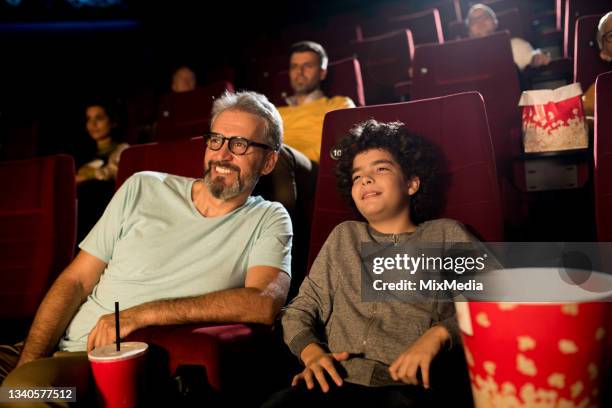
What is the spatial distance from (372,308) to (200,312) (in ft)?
0.92

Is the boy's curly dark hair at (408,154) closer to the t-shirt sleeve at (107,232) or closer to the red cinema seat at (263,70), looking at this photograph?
the t-shirt sleeve at (107,232)

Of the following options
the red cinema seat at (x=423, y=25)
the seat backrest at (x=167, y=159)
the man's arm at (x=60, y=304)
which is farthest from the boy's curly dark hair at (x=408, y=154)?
the red cinema seat at (x=423, y=25)

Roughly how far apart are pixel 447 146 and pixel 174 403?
663mm

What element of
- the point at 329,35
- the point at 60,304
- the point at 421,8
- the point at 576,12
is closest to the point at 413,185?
the point at 60,304

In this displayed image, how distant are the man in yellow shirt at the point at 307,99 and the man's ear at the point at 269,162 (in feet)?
2.30

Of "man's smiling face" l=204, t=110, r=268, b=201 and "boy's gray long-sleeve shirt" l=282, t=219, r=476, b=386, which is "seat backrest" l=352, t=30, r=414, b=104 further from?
"boy's gray long-sleeve shirt" l=282, t=219, r=476, b=386

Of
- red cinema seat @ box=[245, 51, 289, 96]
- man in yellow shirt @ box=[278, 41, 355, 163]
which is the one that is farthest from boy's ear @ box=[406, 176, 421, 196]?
red cinema seat @ box=[245, 51, 289, 96]

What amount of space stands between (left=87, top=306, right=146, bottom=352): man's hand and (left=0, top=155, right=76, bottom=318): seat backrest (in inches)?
14.3

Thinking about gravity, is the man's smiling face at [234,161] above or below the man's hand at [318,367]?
above

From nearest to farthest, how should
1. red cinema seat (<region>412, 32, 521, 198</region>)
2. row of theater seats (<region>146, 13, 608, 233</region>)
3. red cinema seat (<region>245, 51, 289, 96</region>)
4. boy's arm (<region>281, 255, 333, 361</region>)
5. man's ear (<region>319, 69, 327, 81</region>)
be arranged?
boy's arm (<region>281, 255, 333, 361</region>)
row of theater seats (<region>146, 13, 608, 233</region>)
red cinema seat (<region>412, 32, 521, 198</region>)
man's ear (<region>319, 69, 327, 81</region>)
red cinema seat (<region>245, 51, 289, 96</region>)

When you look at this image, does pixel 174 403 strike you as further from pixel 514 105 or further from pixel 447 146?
pixel 514 105

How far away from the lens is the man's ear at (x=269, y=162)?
1103mm

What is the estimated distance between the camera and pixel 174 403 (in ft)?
2.25

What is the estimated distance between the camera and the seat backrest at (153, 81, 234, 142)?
7.68 feet
